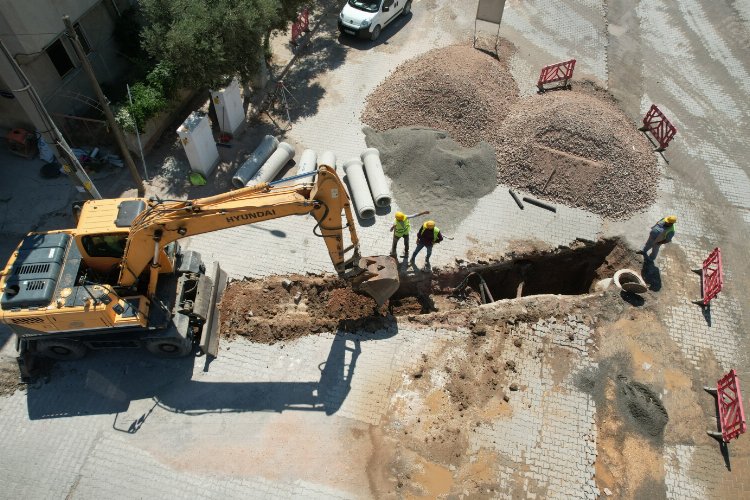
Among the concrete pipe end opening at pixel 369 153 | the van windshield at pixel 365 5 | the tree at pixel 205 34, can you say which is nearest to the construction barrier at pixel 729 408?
the concrete pipe end opening at pixel 369 153

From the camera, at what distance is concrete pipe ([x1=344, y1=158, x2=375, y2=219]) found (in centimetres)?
1334

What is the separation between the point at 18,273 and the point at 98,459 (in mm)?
4170

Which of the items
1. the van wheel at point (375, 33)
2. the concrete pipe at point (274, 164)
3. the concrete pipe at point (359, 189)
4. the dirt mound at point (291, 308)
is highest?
the van wheel at point (375, 33)

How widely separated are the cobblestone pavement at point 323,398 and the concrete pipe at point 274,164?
111 centimetres

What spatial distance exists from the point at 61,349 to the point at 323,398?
595 cm

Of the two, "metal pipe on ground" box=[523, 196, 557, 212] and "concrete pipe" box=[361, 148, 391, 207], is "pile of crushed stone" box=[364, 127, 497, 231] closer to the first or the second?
"concrete pipe" box=[361, 148, 391, 207]

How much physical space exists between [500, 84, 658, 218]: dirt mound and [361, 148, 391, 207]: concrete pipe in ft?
12.4

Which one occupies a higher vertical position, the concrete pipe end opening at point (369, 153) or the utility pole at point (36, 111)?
the utility pole at point (36, 111)

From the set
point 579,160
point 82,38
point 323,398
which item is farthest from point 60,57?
point 579,160

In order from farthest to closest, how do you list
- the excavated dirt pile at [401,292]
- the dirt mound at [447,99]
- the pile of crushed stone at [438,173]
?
the dirt mound at [447,99] → the pile of crushed stone at [438,173] → the excavated dirt pile at [401,292]

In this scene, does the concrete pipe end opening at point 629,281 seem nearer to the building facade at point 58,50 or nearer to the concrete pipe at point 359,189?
the concrete pipe at point 359,189

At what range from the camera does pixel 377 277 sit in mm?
10773

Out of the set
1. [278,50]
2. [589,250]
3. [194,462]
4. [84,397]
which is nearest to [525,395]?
[589,250]

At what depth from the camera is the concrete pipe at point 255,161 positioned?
13927mm
